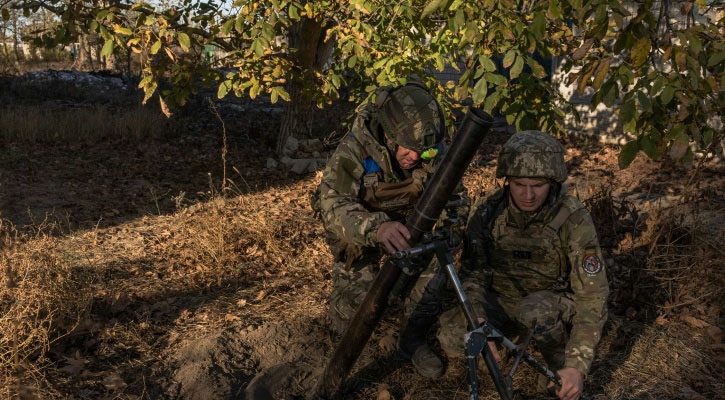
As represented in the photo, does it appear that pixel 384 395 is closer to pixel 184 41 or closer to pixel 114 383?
pixel 114 383

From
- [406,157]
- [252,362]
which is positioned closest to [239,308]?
[252,362]

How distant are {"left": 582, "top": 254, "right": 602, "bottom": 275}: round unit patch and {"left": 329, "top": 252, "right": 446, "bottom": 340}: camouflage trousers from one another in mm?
944

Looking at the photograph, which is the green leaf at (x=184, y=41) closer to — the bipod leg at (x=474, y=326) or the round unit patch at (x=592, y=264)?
the bipod leg at (x=474, y=326)

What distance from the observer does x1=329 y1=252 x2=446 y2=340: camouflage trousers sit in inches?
151

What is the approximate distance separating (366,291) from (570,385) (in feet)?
4.99

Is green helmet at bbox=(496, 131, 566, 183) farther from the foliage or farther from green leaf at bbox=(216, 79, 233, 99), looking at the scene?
green leaf at bbox=(216, 79, 233, 99)

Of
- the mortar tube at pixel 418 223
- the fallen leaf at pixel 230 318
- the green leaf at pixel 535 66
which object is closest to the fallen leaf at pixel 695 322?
the green leaf at pixel 535 66

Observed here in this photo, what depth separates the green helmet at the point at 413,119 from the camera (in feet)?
10.8

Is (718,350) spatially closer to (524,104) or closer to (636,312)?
(636,312)

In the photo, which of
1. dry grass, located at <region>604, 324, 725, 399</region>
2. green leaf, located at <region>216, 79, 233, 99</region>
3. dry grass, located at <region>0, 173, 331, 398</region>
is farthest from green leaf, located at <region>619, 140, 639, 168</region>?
green leaf, located at <region>216, 79, 233, 99</region>

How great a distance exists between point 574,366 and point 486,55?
5.81 ft

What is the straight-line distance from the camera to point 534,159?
3.33 meters

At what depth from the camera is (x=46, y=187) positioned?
8.21 meters

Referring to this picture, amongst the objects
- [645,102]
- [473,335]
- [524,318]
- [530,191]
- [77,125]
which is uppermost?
[645,102]
